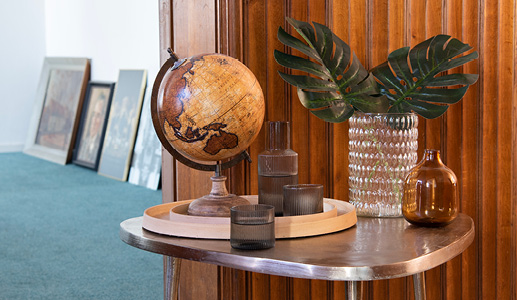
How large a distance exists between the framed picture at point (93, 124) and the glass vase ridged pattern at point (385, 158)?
5894 mm

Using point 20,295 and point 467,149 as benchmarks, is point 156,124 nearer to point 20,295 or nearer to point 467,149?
point 467,149

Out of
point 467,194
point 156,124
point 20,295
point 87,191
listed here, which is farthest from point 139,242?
point 87,191

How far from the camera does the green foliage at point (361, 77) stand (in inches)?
77.2

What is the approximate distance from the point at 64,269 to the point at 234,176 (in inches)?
81.2

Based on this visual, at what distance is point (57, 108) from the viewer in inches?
339

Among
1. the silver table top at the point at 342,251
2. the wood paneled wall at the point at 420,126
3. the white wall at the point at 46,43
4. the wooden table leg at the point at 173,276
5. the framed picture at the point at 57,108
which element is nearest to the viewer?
the silver table top at the point at 342,251

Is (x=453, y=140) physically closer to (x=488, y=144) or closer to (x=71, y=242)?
(x=488, y=144)

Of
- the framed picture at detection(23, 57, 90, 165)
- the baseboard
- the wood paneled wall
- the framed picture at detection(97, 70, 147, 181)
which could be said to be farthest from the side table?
the baseboard

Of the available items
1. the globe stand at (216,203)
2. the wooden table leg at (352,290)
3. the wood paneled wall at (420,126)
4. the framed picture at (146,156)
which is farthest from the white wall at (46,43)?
the wooden table leg at (352,290)

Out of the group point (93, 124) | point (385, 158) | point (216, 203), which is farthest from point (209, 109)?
point (93, 124)

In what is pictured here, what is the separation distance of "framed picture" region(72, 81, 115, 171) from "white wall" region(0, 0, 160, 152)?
0.18 metres

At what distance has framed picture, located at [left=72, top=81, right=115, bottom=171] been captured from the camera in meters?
7.55

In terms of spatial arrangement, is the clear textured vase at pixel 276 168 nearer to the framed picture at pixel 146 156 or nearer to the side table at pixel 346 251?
the side table at pixel 346 251

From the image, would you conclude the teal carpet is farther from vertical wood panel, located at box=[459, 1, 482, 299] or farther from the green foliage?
the green foliage
